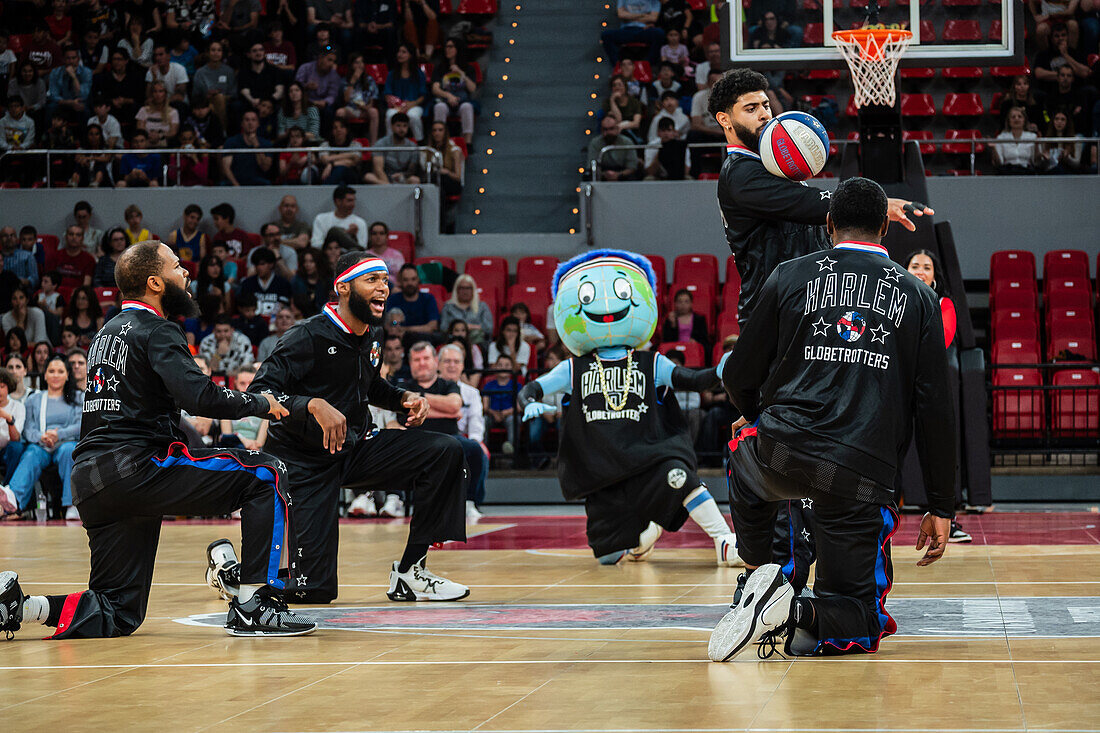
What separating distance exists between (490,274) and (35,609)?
392 inches

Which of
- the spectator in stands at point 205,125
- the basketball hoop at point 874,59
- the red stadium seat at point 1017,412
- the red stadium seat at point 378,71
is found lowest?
the red stadium seat at point 1017,412

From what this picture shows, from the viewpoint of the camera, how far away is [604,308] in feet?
26.5

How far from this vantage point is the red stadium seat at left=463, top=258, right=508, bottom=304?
14680 millimetres

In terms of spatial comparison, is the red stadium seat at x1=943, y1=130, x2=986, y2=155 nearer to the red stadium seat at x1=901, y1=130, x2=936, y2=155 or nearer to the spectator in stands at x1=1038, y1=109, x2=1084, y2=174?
the red stadium seat at x1=901, y1=130, x2=936, y2=155

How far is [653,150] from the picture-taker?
1568 cm

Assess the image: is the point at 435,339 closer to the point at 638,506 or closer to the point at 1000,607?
the point at 638,506

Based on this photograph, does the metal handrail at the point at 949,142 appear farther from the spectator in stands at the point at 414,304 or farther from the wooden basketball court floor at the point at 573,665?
the wooden basketball court floor at the point at 573,665

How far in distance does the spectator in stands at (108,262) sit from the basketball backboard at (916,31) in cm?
790

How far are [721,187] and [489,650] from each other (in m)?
2.11

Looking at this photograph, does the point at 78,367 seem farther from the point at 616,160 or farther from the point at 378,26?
the point at 378,26

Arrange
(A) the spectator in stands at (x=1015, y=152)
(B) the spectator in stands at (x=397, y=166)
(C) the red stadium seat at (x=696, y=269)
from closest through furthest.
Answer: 1. (C) the red stadium seat at (x=696, y=269)
2. (A) the spectator in stands at (x=1015, y=152)
3. (B) the spectator in stands at (x=397, y=166)

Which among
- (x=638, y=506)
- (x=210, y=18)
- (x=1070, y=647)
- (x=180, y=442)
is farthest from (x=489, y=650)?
(x=210, y=18)

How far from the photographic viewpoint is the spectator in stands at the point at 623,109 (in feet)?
53.0

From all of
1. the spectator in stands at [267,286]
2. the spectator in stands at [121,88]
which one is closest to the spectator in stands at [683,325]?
the spectator in stands at [267,286]
